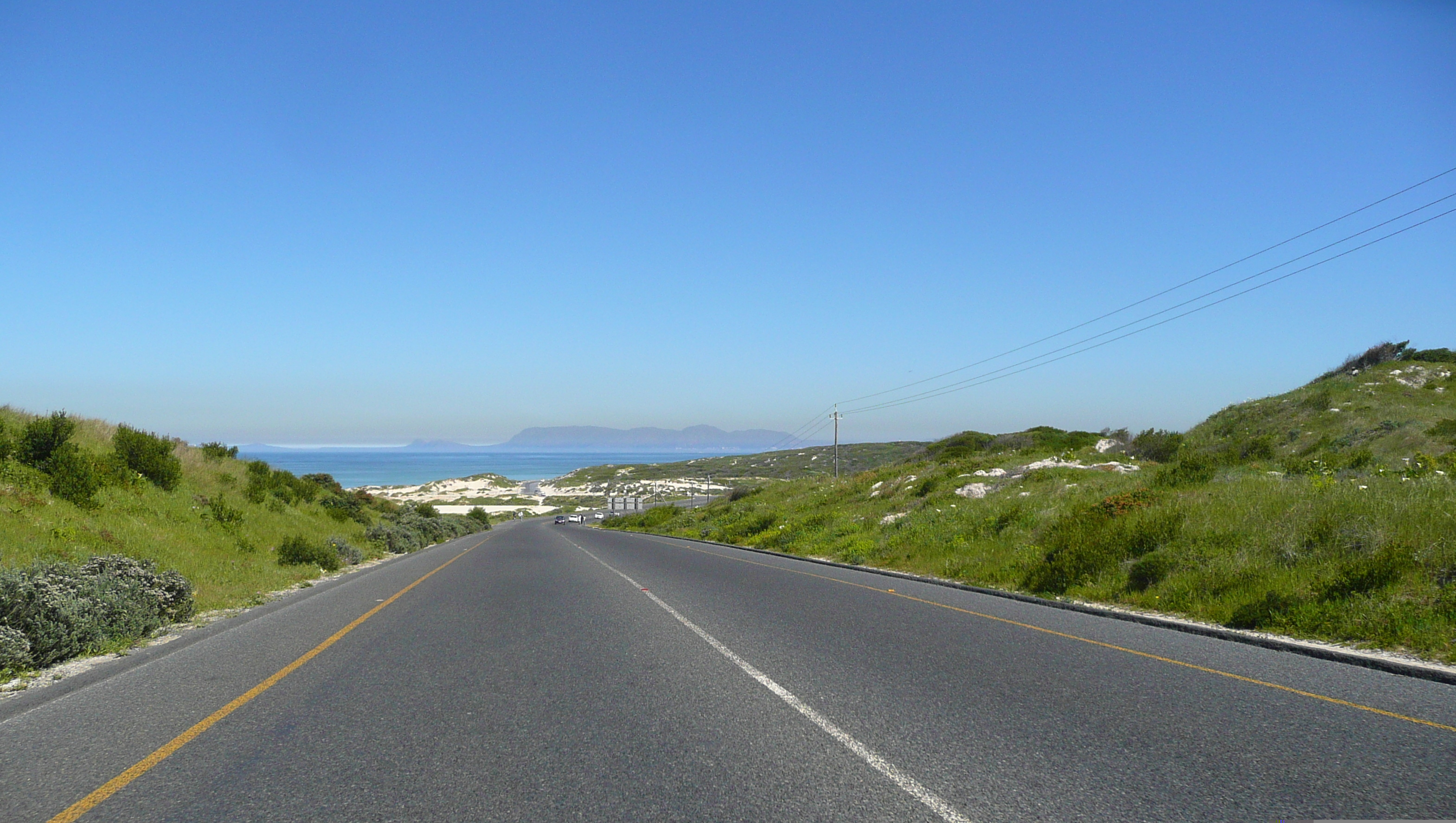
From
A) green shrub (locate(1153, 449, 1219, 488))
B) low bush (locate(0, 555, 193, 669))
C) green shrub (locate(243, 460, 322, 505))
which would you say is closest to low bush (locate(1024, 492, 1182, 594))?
green shrub (locate(1153, 449, 1219, 488))

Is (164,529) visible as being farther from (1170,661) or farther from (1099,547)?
(1099,547)

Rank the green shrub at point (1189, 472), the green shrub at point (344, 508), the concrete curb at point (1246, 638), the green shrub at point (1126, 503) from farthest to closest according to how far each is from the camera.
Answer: the green shrub at point (344, 508) < the green shrub at point (1189, 472) < the green shrub at point (1126, 503) < the concrete curb at point (1246, 638)

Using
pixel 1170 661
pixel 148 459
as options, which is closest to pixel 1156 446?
pixel 1170 661

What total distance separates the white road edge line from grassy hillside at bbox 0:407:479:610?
31.1ft

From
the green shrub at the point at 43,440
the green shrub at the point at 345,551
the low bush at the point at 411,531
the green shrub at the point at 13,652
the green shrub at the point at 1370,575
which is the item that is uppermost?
the green shrub at the point at 43,440

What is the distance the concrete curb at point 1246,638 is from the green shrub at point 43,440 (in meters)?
20.3

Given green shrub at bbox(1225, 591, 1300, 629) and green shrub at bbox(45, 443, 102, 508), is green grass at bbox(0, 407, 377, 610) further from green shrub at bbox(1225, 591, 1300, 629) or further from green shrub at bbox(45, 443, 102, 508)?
green shrub at bbox(1225, 591, 1300, 629)

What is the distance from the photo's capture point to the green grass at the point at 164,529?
14.0 meters

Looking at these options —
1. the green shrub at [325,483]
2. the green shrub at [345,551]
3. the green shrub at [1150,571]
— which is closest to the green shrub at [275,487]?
the green shrub at [325,483]

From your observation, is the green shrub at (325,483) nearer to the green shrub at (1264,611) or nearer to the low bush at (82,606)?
the low bush at (82,606)

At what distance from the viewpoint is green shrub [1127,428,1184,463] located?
39656 mm

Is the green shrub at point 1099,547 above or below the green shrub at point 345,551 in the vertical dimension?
above

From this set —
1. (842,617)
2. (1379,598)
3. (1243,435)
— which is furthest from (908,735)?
(1243,435)

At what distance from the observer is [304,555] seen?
69.1 ft
